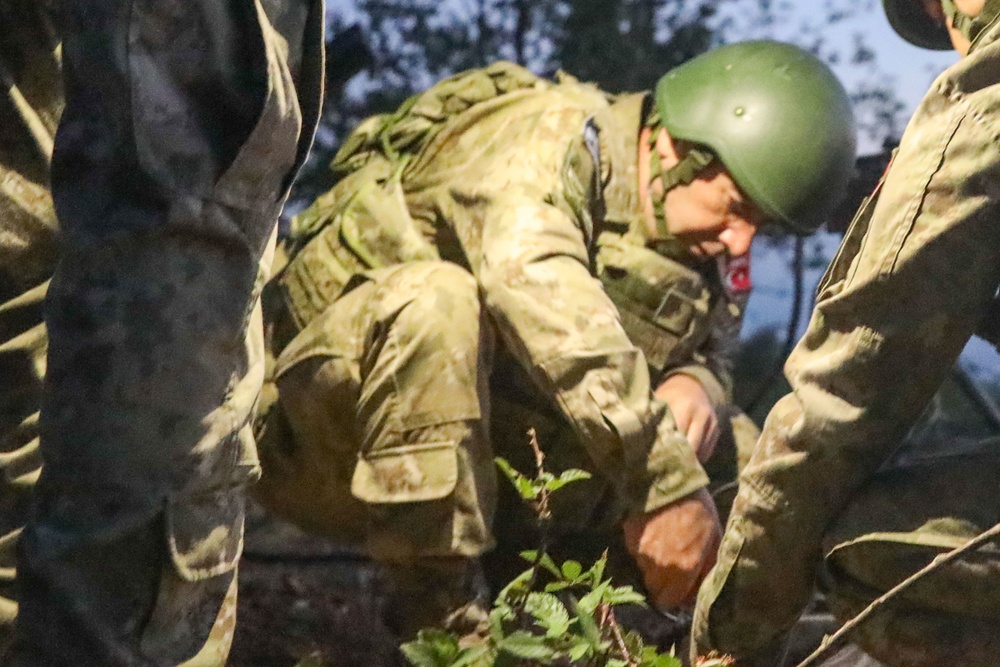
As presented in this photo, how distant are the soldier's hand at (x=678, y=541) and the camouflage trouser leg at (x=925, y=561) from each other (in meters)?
0.75

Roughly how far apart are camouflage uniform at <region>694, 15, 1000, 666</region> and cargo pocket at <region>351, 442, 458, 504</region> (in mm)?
832

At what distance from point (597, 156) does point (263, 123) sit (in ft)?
5.48

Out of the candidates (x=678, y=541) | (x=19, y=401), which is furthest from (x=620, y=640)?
(x=678, y=541)

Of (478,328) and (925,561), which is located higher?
(925,561)

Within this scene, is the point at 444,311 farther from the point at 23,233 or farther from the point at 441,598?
the point at 23,233

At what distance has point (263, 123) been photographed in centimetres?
133

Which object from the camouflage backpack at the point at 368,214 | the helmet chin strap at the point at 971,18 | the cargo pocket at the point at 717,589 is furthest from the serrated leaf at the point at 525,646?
the camouflage backpack at the point at 368,214

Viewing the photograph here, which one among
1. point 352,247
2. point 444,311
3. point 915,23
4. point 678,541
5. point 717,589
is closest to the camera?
point 717,589

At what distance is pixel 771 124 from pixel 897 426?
57.0 inches

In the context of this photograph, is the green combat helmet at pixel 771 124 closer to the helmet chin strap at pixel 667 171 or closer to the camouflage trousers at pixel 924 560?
the helmet chin strap at pixel 667 171

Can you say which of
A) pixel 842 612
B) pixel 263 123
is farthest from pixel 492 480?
pixel 263 123

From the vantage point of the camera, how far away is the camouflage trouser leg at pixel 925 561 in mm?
1648

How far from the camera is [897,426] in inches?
67.0

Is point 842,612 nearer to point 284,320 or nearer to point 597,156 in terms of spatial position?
point 597,156
